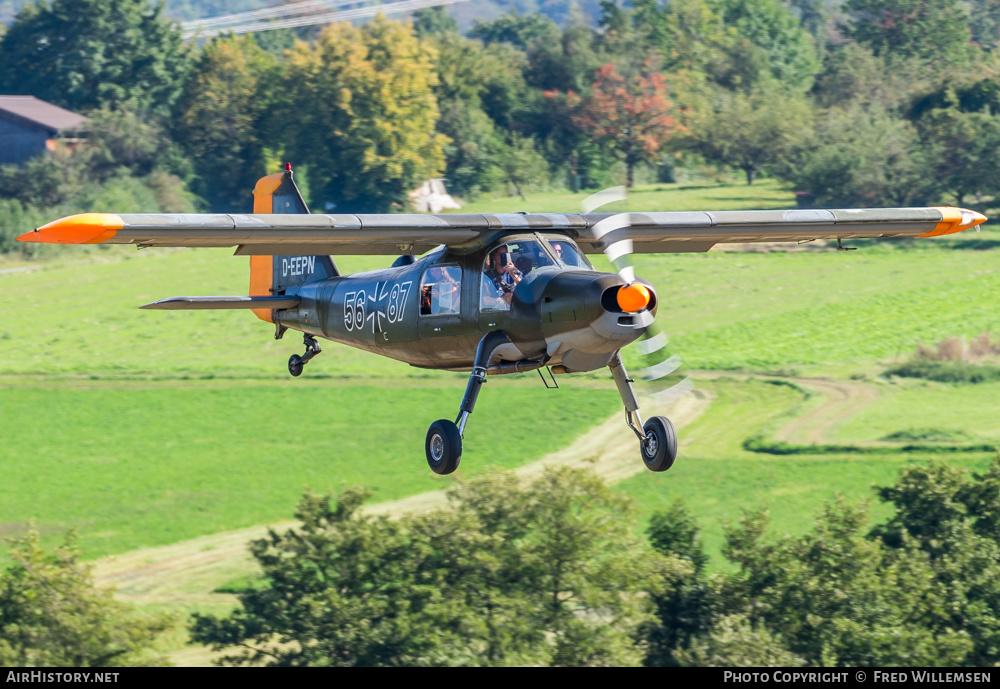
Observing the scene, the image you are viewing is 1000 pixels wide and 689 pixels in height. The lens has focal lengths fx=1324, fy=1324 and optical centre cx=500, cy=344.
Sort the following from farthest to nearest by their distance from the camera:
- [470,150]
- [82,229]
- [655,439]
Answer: [470,150], [655,439], [82,229]

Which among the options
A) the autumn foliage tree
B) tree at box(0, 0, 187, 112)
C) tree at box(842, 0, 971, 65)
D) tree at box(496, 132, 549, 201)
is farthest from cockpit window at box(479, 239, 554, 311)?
tree at box(842, 0, 971, 65)

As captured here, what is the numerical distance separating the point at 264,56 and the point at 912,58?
6946cm

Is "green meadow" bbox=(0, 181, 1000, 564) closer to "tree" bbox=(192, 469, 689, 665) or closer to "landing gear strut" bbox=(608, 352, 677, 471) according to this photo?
"tree" bbox=(192, 469, 689, 665)

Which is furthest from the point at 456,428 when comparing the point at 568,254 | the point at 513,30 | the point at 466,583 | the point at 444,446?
the point at 513,30

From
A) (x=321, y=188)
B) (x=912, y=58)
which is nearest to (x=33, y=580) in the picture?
(x=321, y=188)

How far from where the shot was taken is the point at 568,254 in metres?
20.1

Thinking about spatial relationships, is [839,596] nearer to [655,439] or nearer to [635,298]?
[655,439]

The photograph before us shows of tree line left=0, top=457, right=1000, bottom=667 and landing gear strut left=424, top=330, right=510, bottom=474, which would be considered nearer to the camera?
landing gear strut left=424, top=330, right=510, bottom=474

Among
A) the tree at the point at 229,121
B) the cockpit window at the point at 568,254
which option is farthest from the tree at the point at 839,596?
the tree at the point at 229,121

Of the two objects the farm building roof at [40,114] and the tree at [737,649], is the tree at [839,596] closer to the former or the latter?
the tree at [737,649]

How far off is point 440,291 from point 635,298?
143 inches

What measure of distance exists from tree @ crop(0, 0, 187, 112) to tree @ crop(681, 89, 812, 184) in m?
50.8

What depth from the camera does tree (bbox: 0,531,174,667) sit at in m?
59.1

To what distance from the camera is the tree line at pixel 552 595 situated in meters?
61.4
